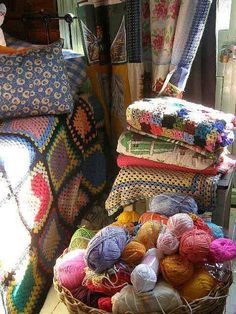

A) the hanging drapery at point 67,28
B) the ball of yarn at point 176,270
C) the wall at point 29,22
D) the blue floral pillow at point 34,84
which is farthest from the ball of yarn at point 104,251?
the wall at point 29,22

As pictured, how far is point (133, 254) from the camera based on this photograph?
44.7 inches

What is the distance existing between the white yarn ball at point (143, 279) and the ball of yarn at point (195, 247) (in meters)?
0.12

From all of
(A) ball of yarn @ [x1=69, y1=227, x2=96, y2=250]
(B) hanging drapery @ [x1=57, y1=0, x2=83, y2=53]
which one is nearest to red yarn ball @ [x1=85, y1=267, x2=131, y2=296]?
(A) ball of yarn @ [x1=69, y1=227, x2=96, y2=250]

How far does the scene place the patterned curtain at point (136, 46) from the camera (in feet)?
5.49

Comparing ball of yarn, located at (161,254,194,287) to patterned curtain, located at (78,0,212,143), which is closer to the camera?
ball of yarn, located at (161,254,194,287)

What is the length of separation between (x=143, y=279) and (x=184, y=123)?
612mm

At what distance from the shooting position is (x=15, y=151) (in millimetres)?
1515

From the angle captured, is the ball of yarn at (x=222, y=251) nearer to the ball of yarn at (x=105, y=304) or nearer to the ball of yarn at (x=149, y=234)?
the ball of yarn at (x=149, y=234)

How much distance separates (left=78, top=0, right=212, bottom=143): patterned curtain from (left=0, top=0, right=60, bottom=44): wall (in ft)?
1.07

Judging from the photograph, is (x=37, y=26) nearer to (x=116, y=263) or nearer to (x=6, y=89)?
(x=6, y=89)

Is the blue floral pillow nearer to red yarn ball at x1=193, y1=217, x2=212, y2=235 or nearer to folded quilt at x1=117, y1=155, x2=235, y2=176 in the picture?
folded quilt at x1=117, y1=155, x2=235, y2=176

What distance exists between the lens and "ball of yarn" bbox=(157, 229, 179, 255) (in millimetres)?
1133

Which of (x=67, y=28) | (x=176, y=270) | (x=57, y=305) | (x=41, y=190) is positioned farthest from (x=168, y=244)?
(x=67, y=28)

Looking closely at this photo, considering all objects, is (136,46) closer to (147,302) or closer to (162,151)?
(162,151)
